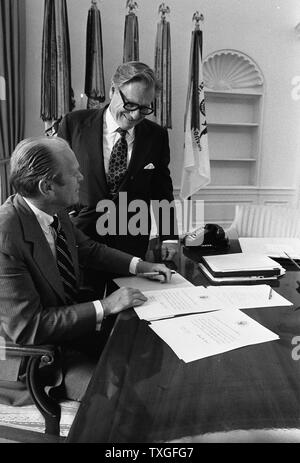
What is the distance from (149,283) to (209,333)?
1.59 ft

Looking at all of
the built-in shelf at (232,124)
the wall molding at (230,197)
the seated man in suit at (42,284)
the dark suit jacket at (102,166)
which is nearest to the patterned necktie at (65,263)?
the seated man in suit at (42,284)

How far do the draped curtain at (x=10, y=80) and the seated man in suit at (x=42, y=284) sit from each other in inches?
77.2

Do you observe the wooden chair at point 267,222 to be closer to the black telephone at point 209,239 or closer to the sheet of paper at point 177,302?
the black telephone at point 209,239

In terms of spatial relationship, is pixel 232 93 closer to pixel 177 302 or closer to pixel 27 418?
pixel 177 302

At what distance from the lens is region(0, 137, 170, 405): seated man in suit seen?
43.7 inches

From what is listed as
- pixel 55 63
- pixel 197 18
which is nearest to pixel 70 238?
pixel 55 63

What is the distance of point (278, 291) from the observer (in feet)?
4.56

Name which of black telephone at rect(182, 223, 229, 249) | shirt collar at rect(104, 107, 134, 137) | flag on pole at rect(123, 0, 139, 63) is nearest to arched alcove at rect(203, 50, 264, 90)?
flag on pole at rect(123, 0, 139, 63)

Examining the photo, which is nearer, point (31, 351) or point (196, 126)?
point (31, 351)

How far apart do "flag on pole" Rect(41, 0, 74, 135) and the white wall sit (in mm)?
320

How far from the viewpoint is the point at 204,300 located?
1.25 metres

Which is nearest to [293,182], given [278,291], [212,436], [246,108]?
[246,108]

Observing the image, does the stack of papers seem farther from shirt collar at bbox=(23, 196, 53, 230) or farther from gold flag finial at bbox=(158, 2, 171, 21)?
gold flag finial at bbox=(158, 2, 171, 21)

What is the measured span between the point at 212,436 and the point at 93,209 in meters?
1.38
